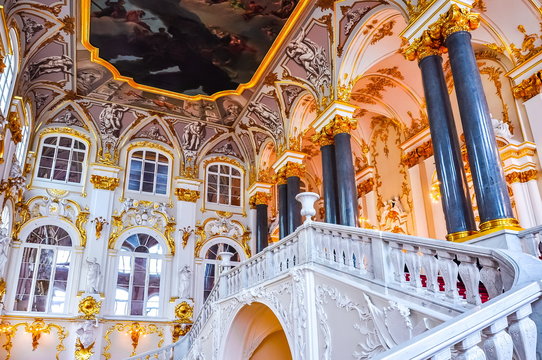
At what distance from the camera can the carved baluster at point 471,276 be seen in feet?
11.6

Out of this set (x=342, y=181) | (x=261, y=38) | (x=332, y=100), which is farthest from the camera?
(x=261, y=38)

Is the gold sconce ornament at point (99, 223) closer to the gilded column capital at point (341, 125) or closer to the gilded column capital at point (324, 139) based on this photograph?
the gilded column capital at point (324, 139)

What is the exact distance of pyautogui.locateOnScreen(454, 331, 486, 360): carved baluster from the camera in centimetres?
199

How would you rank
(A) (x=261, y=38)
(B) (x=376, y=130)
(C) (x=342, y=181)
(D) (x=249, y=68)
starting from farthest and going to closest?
(B) (x=376, y=130) < (D) (x=249, y=68) < (A) (x=261, y=38) < (C) (x=342, y=181)

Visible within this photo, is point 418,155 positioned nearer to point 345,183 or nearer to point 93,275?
point 345,183

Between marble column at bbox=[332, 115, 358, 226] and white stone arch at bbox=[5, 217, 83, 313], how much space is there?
874 centimetres

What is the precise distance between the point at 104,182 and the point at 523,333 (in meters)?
14.7

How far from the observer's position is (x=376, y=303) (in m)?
4.67

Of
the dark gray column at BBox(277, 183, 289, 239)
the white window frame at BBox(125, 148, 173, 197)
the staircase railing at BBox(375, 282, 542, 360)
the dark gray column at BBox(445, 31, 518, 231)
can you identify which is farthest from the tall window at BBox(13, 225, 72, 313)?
the staircase railing at BBox(375, 282, 542, 360)

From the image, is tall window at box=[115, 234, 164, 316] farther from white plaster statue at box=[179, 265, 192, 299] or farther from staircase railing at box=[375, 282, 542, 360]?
staircase railing at box=[375, 282, 542, 360]

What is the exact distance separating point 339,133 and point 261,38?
3908 mm

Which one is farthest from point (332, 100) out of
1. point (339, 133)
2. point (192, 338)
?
point (192, 338)

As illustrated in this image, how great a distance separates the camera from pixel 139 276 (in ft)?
47.9

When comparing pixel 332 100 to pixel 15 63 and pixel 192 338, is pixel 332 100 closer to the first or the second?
pixel 192 338
